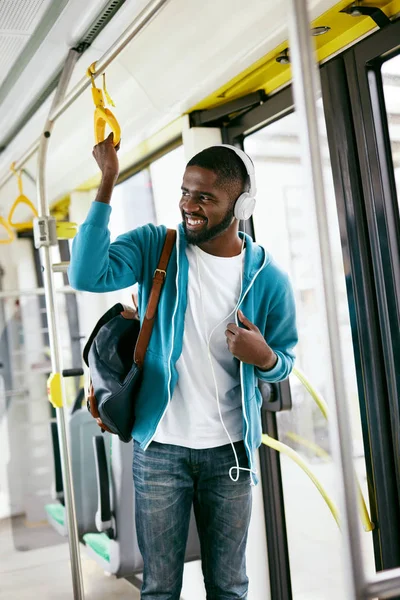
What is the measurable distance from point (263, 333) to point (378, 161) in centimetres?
72

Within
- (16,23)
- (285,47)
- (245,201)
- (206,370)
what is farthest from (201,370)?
(16,23)

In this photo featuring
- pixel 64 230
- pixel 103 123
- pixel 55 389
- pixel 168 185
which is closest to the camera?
pixel 103 123

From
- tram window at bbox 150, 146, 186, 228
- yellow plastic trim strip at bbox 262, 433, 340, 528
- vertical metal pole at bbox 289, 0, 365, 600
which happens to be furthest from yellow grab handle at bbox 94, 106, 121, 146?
tram window at bbox 150, 146, 186, 228

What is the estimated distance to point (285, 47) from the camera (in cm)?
259

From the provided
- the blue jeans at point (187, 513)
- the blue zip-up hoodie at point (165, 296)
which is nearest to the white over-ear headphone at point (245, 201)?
the blue zip-up hoodie at point (165, 296)

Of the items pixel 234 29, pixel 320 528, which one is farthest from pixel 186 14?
pixel 320 528

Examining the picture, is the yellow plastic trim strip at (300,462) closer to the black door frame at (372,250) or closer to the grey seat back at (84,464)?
the black door frame at (372,250)

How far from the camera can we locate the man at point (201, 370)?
2115 millimetres

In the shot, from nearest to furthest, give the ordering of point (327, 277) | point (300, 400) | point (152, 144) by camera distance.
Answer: point (327, 277), point (300, 400), point (152, 144)

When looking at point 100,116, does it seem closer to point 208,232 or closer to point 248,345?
point 208,232

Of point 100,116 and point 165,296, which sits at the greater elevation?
point 100,116

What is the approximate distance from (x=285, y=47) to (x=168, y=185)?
1927mm

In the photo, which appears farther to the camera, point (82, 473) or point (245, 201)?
point (82, 473)

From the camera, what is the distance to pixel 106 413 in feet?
6.95
